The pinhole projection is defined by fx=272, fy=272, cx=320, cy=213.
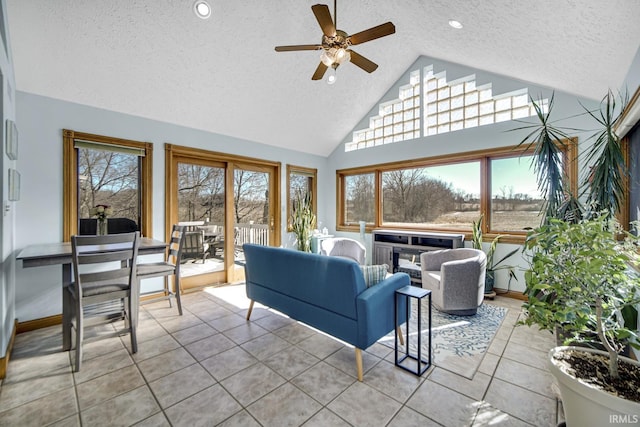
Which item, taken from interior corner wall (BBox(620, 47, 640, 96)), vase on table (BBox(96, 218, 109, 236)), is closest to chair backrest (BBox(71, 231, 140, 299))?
vase on table (BBox(96, 218, 109, 236))

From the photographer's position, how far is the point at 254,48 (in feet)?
11.0

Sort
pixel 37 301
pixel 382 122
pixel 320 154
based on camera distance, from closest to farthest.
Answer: pixel 37 301
pixel 382 122
pixel 320 154

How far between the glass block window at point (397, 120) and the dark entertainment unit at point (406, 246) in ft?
5.76

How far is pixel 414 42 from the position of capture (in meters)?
4.04

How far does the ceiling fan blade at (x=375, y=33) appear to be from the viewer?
220 cm

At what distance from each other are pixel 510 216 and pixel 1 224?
543 cm

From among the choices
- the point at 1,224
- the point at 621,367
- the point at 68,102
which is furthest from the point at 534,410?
the point at 68,102

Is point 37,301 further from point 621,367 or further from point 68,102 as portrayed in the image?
point 621,367

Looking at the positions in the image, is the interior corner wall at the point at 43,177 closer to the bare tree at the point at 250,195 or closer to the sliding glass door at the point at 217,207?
the sliding glass door at the point at 217,207

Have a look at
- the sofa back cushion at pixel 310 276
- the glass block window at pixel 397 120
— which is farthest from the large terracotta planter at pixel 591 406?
the glass block window at pixel 397 120

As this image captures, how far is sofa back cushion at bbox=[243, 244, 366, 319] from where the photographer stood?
2.05m

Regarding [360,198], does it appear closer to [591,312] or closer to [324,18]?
[324,18]

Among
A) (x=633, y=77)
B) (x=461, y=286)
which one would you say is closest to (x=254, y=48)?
(x=633, y=77)

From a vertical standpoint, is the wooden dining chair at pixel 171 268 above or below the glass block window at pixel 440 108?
below
